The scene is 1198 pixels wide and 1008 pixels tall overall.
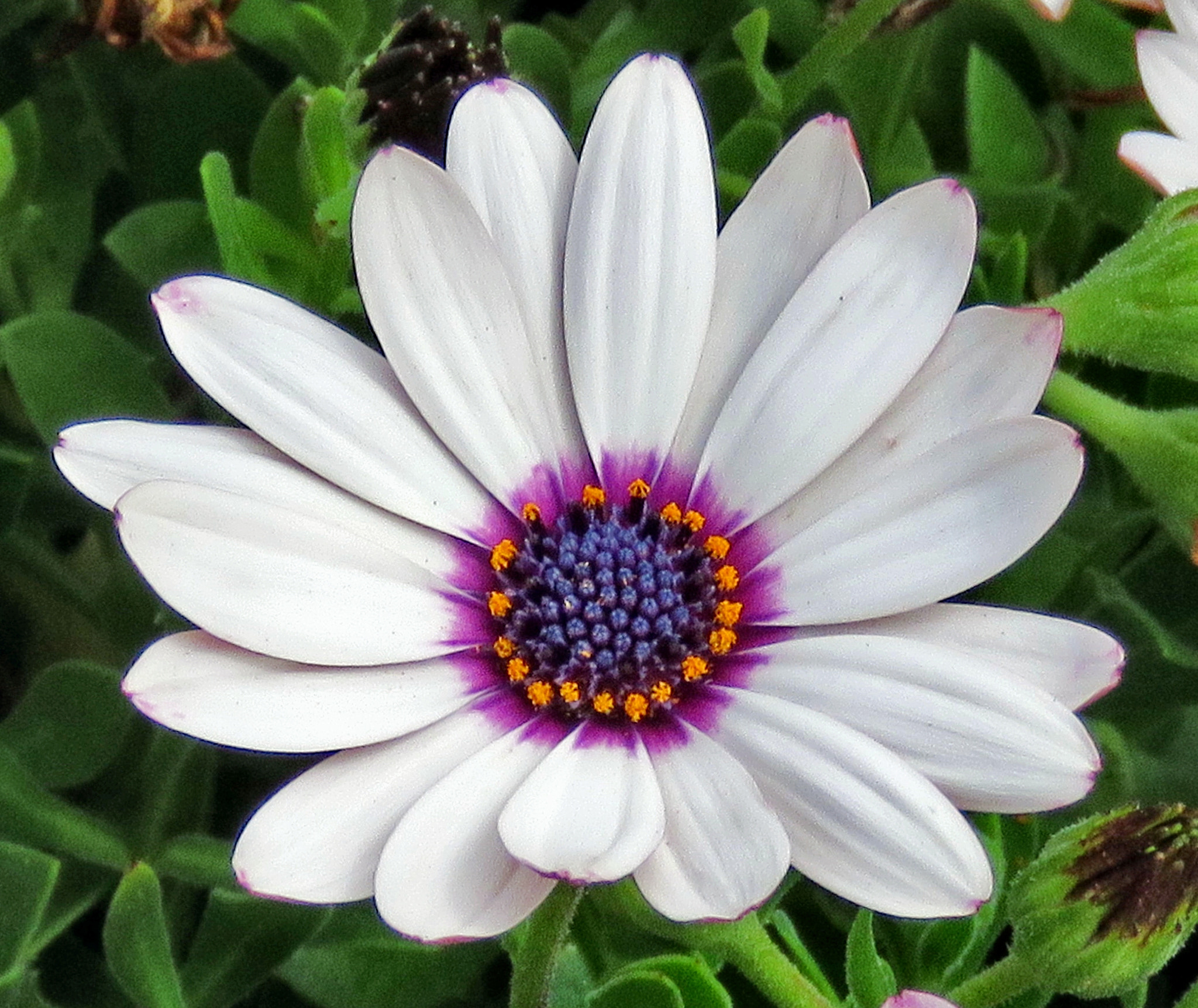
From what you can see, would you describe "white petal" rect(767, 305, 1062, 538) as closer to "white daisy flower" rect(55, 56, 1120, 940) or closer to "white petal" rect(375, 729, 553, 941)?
"white daisy flower" rect(55, 56, 1120, 940)

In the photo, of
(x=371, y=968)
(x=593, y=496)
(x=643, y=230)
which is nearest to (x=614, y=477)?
(x=593, y=496)

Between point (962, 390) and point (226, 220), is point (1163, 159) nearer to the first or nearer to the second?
point (962, 390)

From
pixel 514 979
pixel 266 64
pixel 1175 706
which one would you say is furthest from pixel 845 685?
pixel 266 64

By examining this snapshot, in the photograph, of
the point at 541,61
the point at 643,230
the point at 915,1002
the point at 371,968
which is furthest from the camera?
the point at 541,61

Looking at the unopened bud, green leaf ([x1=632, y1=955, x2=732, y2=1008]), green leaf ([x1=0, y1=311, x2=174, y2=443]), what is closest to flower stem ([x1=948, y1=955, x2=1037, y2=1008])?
the unopened bud

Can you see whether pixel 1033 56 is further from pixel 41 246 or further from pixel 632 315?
pixel 41 246
